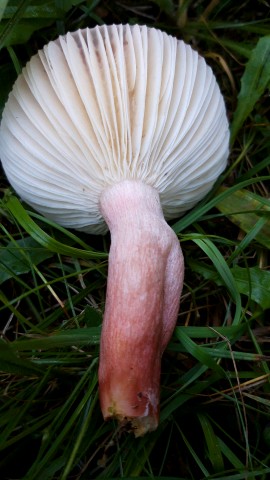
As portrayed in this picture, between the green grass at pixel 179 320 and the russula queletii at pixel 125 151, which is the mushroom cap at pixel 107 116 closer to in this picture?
the russula queletii at pixel 125 151

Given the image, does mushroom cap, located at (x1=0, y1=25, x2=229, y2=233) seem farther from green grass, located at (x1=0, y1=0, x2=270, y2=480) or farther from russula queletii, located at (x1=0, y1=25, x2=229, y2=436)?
green grass, located at (x1=0, y1=0, x2=270, y2=480)

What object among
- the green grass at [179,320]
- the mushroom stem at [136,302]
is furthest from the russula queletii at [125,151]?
the green grass at [179,320]

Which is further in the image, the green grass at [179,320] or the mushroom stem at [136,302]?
the green grass at [179,320]

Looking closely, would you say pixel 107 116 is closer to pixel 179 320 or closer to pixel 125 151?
pixel 125 151

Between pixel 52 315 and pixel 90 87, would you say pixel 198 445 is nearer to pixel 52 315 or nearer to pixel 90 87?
pixel 52 315

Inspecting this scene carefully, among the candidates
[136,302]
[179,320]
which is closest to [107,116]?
[136,302]

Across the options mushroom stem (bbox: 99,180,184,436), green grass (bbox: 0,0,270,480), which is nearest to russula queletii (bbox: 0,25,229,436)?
mushroom stem (bbox: 99,180,184,436)

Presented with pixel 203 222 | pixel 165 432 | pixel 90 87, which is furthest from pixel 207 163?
pixel 165 432
